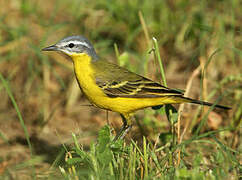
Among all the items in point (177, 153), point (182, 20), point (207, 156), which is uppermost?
point (182, 20)

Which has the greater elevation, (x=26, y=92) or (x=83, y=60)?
(x=83, y=60)

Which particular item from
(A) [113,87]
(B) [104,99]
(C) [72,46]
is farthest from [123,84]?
(C) [72,46]

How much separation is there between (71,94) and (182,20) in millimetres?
2307

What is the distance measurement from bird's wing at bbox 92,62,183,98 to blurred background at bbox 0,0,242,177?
120 cm

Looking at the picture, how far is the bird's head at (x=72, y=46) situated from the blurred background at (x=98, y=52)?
133cm

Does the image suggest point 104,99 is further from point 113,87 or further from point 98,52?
point 98,52

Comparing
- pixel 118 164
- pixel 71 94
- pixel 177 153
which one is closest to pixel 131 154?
pixel 118 164

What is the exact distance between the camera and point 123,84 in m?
4.74

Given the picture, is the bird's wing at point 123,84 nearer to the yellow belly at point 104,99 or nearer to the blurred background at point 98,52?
the yellow belly at point 104,99

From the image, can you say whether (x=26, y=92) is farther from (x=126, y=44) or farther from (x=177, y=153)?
(x=177, y=153)

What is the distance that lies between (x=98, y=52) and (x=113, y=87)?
2.43 meters

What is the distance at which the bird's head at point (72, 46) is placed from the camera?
463 cm

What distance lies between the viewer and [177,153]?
421 centimetres

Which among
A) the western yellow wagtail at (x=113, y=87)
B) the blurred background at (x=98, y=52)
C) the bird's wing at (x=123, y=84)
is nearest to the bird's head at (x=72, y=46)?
the western yellow wagtail at (x=113, y=87)
